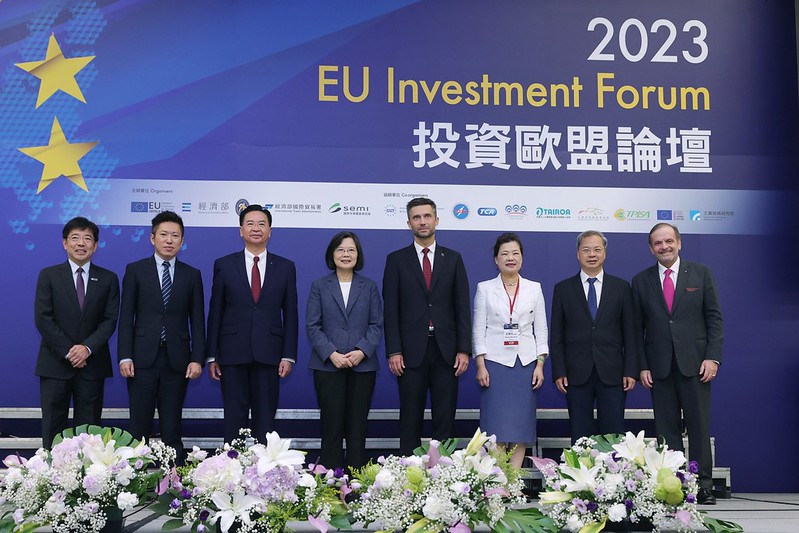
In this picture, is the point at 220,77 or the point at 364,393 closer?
the point at 364,393

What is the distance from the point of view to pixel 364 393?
3859 mm

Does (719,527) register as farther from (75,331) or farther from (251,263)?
(75,331)

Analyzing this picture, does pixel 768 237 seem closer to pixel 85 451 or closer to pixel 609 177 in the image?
pixel 609 177

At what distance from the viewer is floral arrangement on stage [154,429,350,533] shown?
2043mm

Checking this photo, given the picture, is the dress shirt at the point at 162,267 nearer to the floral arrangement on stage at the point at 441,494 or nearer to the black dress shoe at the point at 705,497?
the floral arrangement on stage at the point at 441,494

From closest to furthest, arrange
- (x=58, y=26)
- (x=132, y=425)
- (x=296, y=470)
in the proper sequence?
(x=296, y=470)
(x=132, y=425)
(x=58, y=26)

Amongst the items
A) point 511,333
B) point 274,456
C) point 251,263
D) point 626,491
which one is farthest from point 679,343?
point 274,456

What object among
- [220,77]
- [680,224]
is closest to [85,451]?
[220,77]

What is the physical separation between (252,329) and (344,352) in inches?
18.8

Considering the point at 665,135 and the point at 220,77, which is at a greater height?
the point at 220,77

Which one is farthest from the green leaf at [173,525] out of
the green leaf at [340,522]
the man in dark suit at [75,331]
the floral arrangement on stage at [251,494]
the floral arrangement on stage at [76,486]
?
the man in dark suit at [75,331]

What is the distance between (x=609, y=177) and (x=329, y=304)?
2189mm

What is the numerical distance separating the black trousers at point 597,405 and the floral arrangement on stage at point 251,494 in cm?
207

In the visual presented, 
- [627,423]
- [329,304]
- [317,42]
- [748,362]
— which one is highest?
[317,42]
